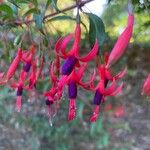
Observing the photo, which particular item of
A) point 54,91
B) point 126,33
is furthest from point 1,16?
point 126,33

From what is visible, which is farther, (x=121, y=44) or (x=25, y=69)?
(x=25, y=69)

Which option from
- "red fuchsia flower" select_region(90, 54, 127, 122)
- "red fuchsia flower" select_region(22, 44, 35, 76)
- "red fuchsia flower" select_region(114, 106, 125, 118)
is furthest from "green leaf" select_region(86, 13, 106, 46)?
"red fuchsia flower" select_region(114, 106, 125, 118)

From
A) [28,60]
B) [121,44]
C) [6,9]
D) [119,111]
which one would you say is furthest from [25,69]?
[119,111]

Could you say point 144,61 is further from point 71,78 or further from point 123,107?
point 71,78

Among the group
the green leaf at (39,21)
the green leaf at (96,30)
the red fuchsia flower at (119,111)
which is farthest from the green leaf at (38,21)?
the red fuchsia flower at (119,111)

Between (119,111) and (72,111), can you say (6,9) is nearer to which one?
(72,111)

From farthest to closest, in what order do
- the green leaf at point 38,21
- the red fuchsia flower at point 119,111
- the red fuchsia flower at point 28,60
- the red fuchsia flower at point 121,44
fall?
the red fuchsia flower at point 119,111 < the red fuchsia flower at point 28,60 < the green leaf at point 38,21 < the red fuchsia flower at point 121,44

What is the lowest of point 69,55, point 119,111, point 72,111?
point 119,111

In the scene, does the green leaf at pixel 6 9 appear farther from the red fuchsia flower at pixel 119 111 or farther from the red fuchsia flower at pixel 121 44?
the red fuchsia flower at pixel 119 111

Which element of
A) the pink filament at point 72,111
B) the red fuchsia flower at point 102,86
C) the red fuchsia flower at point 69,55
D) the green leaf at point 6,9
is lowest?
the pink filament at point 72,111

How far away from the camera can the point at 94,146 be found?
4.48 m

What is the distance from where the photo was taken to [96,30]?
Answer: 1.24 m

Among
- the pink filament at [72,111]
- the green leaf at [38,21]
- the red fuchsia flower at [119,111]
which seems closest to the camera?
the pink filament at [72,111]

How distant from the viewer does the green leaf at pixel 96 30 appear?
1222mm
